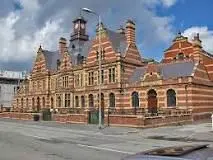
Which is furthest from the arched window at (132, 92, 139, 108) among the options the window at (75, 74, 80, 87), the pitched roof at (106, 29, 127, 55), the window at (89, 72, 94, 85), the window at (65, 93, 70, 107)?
the window at (65, 93, 70, 107)

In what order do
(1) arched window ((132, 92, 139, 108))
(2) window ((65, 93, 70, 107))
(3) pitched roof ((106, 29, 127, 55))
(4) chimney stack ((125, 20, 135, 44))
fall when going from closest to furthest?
(1) arched window ((132, 92, 139, 108))
(3) pitched roof ((106, 29, 127, 55))
(4) chimney stack ((125, 20, 135, 44))
(2) window ((65, 93, 70, 107))

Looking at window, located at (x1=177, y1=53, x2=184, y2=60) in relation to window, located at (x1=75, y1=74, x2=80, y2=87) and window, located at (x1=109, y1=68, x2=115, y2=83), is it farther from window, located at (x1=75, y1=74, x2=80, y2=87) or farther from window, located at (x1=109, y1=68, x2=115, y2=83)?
window, located at (x1=75, y1=74, x2=80, y2=87)

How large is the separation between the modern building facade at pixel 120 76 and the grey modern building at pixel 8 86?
86.2 feet

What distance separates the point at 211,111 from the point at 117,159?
3284cm

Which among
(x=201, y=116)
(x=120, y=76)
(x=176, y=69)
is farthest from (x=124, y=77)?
(x=201, y=116)

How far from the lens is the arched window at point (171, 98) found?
131ft

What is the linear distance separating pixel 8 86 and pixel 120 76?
55103 millimetres

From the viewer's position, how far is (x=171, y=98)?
40188 millimetres

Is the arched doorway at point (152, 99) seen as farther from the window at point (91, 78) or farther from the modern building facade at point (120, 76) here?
the window at point (91, 78)

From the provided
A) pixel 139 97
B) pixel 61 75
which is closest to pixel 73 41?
pixel 61 75

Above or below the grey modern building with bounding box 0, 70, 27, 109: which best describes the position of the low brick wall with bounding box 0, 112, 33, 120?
below

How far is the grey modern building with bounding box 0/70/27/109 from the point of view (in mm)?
92688

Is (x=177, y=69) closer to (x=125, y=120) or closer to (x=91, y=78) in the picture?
(x=125, y=120)

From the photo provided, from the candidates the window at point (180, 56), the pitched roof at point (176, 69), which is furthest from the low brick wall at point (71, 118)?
the window at point (180, 56)
